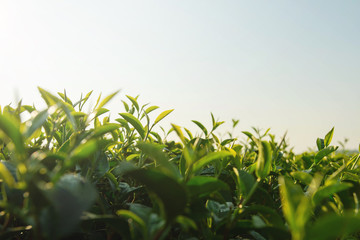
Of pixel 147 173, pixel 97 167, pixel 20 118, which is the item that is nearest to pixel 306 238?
pixel 147 173

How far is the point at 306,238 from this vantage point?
57 centimetres

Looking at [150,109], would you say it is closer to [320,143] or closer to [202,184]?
[202,184]

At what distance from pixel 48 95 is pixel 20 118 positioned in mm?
145

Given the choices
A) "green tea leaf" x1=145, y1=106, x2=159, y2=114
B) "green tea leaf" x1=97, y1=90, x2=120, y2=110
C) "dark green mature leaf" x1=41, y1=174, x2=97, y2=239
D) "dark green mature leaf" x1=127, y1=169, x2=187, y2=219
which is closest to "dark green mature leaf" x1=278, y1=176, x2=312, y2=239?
"dark green mature leaf" x1=127, y1=169, x2=187, y2=219

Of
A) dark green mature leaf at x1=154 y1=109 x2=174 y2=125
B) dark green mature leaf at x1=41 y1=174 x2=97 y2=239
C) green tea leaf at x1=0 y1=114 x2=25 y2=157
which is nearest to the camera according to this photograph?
dark green mature leaf at x1=41 y1=174 x2=97 y2=239

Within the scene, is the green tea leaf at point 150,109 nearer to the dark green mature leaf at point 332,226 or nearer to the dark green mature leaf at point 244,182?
the dark green mature leaf at point 244,182

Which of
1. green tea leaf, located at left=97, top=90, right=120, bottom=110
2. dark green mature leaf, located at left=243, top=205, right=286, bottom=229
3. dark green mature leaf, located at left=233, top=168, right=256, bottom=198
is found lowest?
dark green mature leaf, located at left=243, top=205, right=286, bottom=229

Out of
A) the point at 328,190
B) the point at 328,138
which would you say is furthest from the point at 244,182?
the point at 328,138

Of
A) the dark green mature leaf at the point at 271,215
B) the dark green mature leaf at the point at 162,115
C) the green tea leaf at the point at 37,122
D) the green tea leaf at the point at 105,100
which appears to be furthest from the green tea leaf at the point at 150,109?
the dark green mature leaf at the point at 271,215

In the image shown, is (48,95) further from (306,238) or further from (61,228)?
(306,238)

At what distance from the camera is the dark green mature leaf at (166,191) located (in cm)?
58

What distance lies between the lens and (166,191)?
0.59 m

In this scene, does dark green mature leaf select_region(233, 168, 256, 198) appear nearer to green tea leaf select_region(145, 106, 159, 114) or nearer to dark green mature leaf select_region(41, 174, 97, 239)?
dark green mature leaf select_region(41, 174, 97, 239)

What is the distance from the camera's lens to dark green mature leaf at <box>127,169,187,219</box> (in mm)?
582
